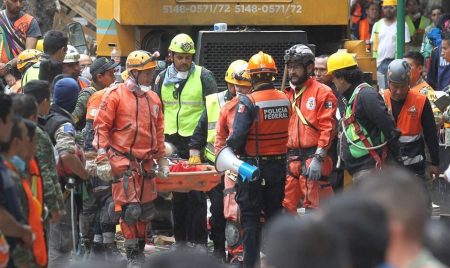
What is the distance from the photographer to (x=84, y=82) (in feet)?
44.2

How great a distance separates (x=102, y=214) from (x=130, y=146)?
3.10 feet

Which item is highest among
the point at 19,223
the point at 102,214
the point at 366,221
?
the point at 366,221

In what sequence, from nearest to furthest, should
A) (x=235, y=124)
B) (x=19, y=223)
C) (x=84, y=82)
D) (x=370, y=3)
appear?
1. (x=19, y=223)
2. (x=235, y=124)
3. (x=84, y=82)
4. (x=370, y=3)

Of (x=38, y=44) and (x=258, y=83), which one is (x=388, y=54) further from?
(x=258, y=83)

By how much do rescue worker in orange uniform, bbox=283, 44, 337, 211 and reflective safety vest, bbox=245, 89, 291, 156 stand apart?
6.9 inches

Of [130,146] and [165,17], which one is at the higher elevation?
[165,17]

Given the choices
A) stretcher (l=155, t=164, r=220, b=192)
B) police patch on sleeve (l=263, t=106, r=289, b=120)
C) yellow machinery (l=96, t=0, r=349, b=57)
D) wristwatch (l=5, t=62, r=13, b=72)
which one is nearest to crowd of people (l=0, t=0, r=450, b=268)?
police patch on sleeve (l=263, t=106, r=289, b=120)

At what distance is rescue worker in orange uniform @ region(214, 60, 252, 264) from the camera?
11.5 meters

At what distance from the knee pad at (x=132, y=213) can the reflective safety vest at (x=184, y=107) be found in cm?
191

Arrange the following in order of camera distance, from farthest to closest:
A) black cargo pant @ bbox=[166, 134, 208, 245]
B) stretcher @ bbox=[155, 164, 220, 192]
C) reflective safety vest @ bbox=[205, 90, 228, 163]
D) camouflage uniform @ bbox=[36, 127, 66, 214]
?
black cargo pant @ bbox=[166, 134, 208, 245]
reflective safety vest @ bbox=[205, 90, 228, 163]
stretcher @ bbox=[155, 164, 220, 192]
camouflage uniform @ bbox=[36, 127, 66, 214]

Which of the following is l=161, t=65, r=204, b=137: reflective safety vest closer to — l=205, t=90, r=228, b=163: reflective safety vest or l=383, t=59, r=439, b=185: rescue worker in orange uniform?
l=205, t=90, r=228, b=163: reflective safety vest

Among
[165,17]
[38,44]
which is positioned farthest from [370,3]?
[38,44]

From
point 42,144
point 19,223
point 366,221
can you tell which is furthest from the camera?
point 42,144

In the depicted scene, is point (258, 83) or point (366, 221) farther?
point (258, 83)
